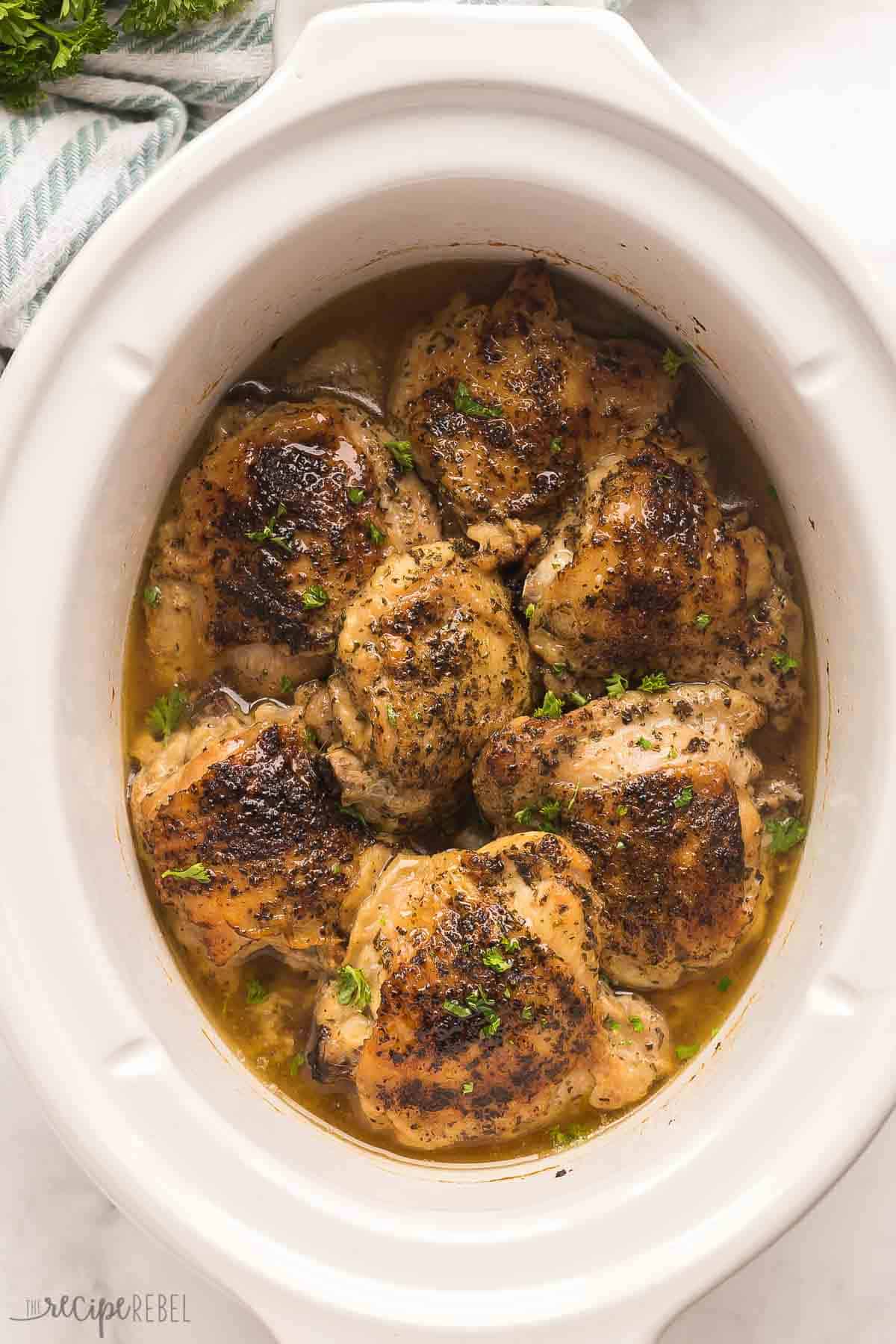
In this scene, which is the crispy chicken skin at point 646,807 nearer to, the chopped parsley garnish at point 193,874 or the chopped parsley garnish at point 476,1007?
the chopped parsley garnish at point 476,1007

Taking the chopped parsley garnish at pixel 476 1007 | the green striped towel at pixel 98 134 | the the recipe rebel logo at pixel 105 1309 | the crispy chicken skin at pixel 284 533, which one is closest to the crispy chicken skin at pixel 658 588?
the crispy chicken skin at pixel 284 533

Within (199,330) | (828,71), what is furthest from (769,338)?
(828,71)

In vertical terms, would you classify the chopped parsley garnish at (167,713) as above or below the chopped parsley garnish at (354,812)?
above

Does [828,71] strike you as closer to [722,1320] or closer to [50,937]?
[50,937]

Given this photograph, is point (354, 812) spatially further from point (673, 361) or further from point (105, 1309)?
point (105, 1309)

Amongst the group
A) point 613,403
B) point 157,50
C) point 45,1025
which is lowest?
point 45,1025

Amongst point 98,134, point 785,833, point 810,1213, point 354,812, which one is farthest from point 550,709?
point 98,134
